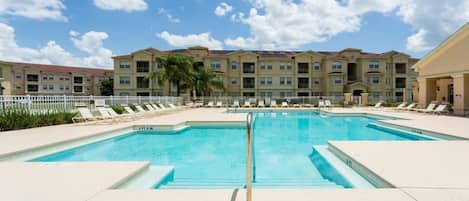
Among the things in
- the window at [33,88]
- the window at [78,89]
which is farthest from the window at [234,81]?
the window at [33,88]

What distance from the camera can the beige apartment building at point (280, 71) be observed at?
1604 inches

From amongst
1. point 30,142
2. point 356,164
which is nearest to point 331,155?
Result: point 356,164

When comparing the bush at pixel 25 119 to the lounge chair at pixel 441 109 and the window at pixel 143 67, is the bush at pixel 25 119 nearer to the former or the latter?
the lounge chair at pixel 441 109

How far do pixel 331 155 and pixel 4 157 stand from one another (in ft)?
23.2

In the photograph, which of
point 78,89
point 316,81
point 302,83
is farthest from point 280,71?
point 78,89

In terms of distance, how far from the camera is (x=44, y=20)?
99.3 ft

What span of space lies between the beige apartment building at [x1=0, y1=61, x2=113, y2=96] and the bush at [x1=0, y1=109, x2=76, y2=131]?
4647 centimetres

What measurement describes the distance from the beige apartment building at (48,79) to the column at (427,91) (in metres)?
55.6

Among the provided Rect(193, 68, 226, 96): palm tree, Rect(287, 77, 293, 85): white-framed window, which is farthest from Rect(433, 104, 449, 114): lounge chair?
Rect(287, 77, 293, 85): white-framed window

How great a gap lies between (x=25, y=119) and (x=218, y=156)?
26.7 feet

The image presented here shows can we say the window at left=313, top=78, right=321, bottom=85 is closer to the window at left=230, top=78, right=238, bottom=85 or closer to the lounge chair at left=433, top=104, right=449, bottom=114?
the window at left=230, top=78, right=238, bottom=85

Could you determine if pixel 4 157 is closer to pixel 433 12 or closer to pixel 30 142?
pixel 30 142

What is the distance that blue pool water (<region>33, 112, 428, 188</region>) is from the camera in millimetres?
5555

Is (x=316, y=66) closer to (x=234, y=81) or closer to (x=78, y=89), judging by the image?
(x=234, y=81)
